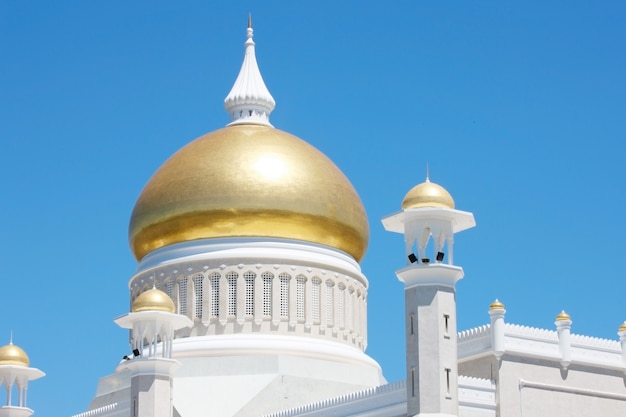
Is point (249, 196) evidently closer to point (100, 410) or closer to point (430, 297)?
point (100, 410)

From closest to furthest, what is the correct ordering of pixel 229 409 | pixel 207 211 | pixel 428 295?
pixel 428 295, pixel 229 409, pixel 207 211

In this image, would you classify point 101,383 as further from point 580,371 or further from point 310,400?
point 580,371

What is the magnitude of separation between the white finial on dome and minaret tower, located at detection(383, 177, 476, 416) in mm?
14070

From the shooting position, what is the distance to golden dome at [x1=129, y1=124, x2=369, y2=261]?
4797 centimetres

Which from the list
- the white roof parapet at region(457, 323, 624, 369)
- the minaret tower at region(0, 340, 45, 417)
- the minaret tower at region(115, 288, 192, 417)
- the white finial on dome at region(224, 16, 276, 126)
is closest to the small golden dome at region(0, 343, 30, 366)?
the minaret tower at region(0, 340, 45, 417)

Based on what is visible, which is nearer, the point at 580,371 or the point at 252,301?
the point at 580,371

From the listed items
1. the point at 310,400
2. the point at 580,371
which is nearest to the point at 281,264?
the point at 310,400

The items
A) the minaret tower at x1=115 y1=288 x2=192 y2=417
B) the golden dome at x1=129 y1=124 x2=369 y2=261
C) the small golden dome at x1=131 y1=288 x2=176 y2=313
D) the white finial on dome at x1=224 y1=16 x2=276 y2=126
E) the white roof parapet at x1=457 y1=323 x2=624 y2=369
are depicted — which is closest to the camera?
the white roof parapet at x1=457 y1=323 x2=624 y2=369

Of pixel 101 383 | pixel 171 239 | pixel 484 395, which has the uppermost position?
pixel 171 239

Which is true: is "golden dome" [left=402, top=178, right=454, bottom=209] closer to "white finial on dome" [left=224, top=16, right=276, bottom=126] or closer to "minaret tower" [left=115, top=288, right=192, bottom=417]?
"minaret tower" [left=115, top=288, right=192, bottom=417]

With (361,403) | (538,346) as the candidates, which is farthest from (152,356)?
(538,346)

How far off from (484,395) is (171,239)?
1356cm

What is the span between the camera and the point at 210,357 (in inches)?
1837

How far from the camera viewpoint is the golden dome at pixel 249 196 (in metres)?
48.0
